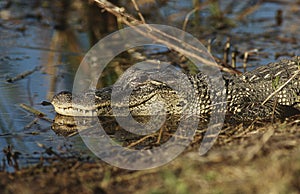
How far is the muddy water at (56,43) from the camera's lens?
6045 millimetres

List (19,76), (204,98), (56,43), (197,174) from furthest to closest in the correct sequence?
1. (56,43)
2. (19,76)
3. (204,98)
4. (197,174)

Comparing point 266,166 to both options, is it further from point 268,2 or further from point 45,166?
point 268,2

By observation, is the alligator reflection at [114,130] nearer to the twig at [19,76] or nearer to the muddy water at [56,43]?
the muddy water at [56,43]

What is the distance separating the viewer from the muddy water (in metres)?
6.04

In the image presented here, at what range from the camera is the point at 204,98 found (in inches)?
260

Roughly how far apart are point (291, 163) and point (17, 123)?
3100mm

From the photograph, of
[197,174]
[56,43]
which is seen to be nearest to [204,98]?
[197,174]

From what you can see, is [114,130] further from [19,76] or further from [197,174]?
[19,76]

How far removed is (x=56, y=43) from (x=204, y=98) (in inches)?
138

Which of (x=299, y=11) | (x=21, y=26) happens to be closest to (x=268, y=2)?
(x=299, y=11)

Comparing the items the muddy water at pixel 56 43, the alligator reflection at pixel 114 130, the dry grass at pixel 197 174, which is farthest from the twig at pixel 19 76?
the dry grass at pixel 197 174

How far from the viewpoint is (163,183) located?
4.25 m

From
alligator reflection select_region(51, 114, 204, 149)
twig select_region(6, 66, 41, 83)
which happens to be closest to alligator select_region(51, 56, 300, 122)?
alligator reflection select_region(51, 114, 204, 149)

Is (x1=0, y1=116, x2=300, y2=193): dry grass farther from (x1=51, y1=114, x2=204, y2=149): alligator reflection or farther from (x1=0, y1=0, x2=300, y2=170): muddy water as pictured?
(x1=51, y1=114, x2=204, y2=149): alligator reflection
